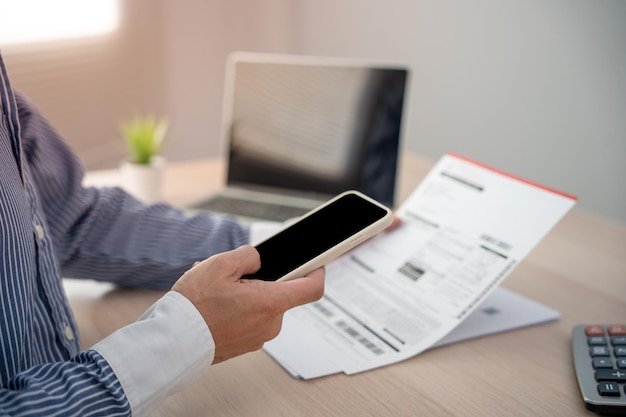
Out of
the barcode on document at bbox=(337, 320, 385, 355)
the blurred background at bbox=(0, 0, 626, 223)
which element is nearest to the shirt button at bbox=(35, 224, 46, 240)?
the barcode on document at bbox=(337, 320, 385, 355)

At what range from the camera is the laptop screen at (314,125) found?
132 cm

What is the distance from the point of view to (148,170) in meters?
1.33

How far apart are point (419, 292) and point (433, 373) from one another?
0.42 feet

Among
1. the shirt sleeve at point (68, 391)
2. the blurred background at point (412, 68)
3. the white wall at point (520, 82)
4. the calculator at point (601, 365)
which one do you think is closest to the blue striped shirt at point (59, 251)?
the shirt sleeve at point (68, 391)

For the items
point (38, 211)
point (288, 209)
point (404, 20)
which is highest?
point (404, 20)

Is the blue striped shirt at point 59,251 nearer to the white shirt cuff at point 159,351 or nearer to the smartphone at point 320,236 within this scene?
the white shirt cuff at point 159,351

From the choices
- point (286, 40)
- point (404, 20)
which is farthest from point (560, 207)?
point (286, 40)

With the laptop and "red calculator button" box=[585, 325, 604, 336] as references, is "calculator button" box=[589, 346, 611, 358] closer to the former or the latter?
"red calculator button" box=[585, 325, 604, 336]

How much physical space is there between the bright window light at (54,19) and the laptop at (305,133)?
118 centimetres

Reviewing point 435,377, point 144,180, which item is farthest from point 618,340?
point 144,180

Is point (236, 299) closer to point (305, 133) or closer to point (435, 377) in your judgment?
point (435, 377)

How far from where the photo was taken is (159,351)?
2.01 feet

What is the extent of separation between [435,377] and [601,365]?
0.18 m

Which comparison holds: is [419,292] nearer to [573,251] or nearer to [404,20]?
[573,251]
